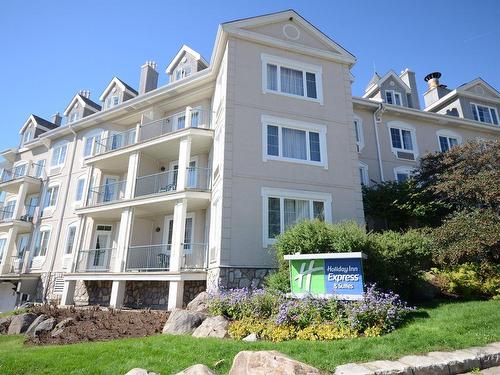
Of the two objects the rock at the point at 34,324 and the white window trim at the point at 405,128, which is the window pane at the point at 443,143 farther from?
the rock at the point at 34,324

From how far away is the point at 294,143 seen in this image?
1498 centimetres

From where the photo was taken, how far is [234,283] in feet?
40.3

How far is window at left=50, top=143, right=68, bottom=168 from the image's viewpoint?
2536cm

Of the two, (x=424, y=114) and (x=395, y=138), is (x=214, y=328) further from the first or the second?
(x=424, y=114)

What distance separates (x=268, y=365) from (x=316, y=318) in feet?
10.3

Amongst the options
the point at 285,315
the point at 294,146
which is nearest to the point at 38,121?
the point at 294,146

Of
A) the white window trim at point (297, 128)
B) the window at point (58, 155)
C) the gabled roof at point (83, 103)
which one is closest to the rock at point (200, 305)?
the white window trim at point (297, 128)

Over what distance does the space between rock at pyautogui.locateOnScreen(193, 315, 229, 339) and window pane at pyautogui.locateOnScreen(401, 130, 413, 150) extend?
19167 mm

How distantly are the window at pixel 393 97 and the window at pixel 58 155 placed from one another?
80.0 ft

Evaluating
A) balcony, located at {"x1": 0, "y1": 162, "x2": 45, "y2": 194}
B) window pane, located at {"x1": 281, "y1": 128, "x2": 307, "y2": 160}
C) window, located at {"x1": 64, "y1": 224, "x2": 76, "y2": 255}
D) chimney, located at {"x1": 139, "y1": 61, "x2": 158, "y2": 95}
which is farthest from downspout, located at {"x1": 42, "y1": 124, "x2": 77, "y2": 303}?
window pane, located at {"x1": 281, "y1": 128, "x2": 307, "y2": 160}

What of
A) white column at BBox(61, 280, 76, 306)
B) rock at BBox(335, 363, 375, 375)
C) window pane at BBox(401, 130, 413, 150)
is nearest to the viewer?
rock at BBox(335, 363, 375, 375)

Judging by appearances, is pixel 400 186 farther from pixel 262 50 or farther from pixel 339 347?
pixel 339 347

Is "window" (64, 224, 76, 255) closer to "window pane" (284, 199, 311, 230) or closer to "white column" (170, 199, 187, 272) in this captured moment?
"white column" (170, 199, 187, 272)

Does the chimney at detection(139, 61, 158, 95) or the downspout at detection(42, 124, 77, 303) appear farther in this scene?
A: the chimney at detection(139, 61, 158, 95)
